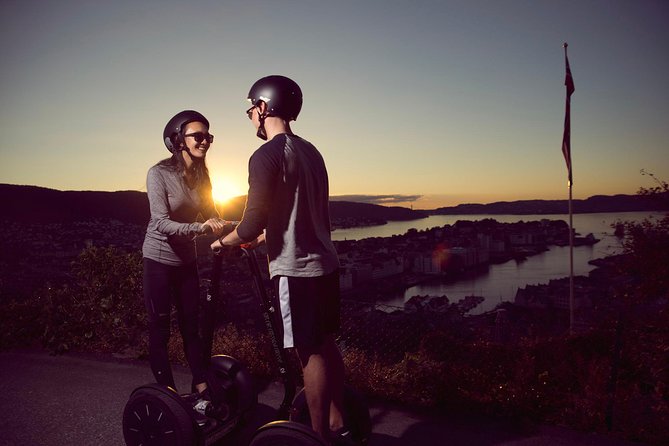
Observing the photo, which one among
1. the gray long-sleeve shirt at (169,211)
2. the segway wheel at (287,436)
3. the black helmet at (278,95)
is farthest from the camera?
the gray long-sleeve shirt at (169,211)

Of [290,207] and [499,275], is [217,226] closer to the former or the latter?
[290,207]

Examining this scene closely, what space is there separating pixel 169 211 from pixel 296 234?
1.18 meters

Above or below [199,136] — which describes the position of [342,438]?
below

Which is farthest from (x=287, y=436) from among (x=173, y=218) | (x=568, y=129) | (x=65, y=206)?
(x=65, y=206)

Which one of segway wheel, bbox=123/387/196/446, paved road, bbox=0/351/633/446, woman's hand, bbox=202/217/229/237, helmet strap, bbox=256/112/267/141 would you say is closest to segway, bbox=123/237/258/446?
segway wheel, bbox=123/387/196/446

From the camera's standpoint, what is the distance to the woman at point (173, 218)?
9.07ft

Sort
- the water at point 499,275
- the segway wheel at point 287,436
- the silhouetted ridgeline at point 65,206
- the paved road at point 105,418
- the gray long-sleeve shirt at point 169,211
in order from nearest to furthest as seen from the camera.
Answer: the segway wheel at point 287,436 < the gray long-sleeve shirt at point 169,211 < the paved road at point 105,418 < the silhouetted ridgeline at point 65,206 < the water at point 499,275

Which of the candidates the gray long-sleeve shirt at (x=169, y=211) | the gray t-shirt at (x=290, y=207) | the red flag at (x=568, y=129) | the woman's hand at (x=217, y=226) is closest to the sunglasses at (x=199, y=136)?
the gray long-sleeve shirt at (x=169, y=211)

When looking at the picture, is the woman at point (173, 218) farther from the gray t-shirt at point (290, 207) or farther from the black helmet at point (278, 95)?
the gray t-shirt at point (290, 207)

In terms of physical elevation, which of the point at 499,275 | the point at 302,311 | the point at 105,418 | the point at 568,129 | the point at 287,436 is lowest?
the point at 499,275

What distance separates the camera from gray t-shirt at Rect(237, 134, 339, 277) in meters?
1.89

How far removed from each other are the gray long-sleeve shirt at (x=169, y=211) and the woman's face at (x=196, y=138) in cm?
18

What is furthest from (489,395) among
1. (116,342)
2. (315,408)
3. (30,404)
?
(116,342)

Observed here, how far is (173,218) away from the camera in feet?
9.16
